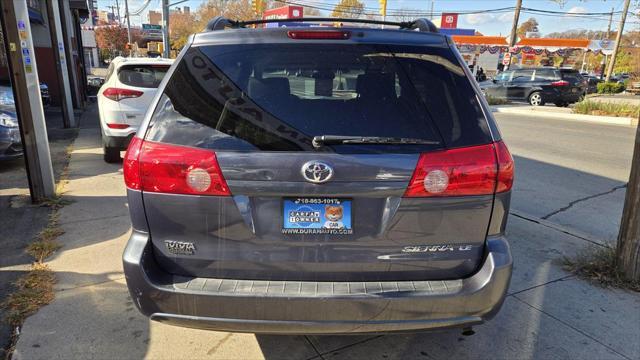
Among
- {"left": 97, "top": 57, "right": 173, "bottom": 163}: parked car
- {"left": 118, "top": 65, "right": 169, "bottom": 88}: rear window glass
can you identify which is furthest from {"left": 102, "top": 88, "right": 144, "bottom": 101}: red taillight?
{"left": 118, "top": 65, "right": 169, "bottom": 88}: rear window glass

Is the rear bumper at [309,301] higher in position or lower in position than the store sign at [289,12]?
lower

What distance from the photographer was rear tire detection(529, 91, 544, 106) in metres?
21.7

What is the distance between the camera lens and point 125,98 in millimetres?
7172

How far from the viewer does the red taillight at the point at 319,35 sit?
2.35 meters

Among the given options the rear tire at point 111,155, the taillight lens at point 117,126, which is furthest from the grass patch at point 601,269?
the rear tire at point 111,155

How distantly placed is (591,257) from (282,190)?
3.30 metres

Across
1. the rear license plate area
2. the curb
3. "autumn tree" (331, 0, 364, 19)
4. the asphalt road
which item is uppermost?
"autumn tree" (331, 0, 364, 19)

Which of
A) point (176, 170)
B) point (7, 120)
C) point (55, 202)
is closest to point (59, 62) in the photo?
point (7, 120)

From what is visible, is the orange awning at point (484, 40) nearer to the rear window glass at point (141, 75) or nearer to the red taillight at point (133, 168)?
the rear window glass at point (141, 75)

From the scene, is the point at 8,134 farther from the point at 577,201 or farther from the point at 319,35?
the point at 577,201

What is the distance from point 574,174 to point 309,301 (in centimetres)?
705

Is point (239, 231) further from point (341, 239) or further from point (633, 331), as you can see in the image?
point (633, 331)

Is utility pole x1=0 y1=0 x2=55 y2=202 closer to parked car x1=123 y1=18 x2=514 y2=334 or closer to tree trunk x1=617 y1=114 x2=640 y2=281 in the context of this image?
parked car x1=123 y1=18 x2=514 y2=334

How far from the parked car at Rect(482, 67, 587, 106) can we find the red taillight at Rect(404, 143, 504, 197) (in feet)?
72.5
